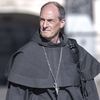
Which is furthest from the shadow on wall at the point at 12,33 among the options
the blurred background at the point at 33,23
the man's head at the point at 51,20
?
the man's head at the point at 51,20

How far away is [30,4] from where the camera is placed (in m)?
23.0

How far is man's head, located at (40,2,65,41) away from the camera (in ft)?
20.0

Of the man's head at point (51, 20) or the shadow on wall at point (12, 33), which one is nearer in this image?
the man's head at point (51, 20)

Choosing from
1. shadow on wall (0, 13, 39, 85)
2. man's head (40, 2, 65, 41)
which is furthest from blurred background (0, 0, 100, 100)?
man's head (40, 2, 65, 41)

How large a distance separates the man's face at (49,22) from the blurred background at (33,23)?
9.07 metres

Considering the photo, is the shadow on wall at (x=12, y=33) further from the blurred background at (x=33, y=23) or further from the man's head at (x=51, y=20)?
the man's head at (x=51, y=20)

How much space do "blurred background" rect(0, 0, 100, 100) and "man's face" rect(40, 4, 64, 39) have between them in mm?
9073

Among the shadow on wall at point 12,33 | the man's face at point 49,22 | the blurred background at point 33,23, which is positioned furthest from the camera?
the shadow on wall at point 12,33

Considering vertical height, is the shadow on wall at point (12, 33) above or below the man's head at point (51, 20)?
below

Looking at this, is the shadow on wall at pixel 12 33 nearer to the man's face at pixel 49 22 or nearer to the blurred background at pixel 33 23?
the blurred background at pixel 33 23

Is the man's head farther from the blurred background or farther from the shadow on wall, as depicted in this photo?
the shadow on wall

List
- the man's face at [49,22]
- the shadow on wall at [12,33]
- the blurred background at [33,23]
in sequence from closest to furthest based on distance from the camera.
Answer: the man's face at [49,22] < the blurred background at [33,23] < the shadow on wall at [12,33]

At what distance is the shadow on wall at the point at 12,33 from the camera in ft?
85.4

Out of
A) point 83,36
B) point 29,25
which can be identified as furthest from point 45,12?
point 29,25
